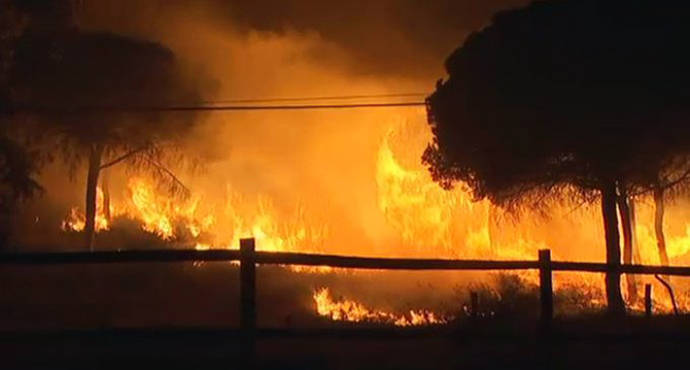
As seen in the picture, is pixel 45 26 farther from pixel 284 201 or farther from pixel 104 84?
pixel 284 201

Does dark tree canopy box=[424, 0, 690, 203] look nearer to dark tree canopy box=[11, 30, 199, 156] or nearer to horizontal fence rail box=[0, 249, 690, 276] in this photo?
horizontal fence rail box=[0, 249, 690, 276]

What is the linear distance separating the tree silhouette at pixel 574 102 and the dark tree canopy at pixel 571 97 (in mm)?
27

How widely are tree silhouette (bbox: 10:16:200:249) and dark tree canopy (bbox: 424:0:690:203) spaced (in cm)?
1467

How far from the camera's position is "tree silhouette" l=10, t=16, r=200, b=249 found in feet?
103

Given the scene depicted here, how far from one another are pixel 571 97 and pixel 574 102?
0.17 m

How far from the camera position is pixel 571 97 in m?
22.0

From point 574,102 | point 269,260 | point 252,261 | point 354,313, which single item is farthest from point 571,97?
point 252,261

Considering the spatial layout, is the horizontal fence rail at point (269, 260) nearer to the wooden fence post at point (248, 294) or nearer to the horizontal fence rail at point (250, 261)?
the horizontal fence rail at point (250, 261)

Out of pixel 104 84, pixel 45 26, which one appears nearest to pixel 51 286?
pixel 45 26

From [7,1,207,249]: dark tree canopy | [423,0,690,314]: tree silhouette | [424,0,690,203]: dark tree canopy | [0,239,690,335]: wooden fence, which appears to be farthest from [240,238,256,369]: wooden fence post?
[7,1,207,249]: dark tree canopy

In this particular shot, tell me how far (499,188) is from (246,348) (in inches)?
622

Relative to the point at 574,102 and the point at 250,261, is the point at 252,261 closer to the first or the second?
the point at 250,261

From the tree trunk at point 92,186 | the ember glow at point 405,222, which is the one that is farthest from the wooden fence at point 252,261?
the ember glow at point 405,222

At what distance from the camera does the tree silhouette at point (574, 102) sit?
70.2 feet
